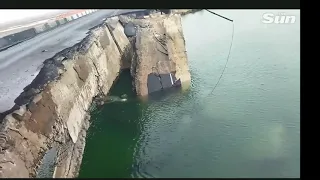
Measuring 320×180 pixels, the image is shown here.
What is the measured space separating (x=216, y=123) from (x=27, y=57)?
14.8 meters

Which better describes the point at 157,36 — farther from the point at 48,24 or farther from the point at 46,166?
the point at 48,24

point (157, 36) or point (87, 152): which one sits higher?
point (157, 36)

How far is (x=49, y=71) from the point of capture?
20641mm

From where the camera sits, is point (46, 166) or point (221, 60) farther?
point (221, 60)

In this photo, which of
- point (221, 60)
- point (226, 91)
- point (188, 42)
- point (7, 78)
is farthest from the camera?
point (188, 42)

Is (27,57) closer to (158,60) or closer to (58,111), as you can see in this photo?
(58,111)

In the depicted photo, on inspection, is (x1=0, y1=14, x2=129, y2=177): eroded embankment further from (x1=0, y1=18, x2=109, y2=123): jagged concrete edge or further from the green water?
the green water

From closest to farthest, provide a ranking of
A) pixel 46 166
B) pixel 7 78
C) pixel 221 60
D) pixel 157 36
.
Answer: pixel 46 166, pixel 7 78, pixel 157 36, pixel 221 60

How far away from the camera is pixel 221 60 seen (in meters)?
27.5

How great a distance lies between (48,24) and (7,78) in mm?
18579

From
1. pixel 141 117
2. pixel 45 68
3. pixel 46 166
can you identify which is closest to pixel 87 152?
pixel 46 166

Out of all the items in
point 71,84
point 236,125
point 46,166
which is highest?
point 71,84

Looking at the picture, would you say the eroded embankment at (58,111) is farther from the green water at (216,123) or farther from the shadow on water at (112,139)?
the green water at (216,123)

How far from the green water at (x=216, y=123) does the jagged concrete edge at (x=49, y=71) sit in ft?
12.4
